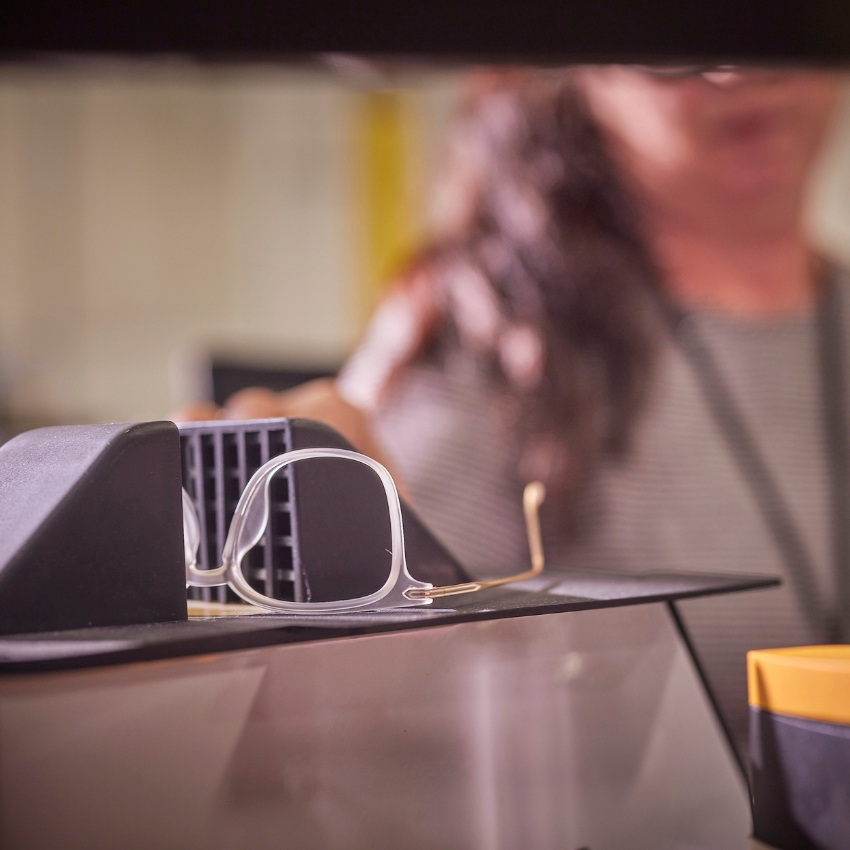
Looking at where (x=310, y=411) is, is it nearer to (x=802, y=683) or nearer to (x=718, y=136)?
(x=802, y=683)

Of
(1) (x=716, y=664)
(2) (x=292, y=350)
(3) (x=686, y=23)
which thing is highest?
(2) (x=292, y=350)

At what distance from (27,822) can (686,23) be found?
1.16ft

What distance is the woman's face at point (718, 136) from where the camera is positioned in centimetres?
74

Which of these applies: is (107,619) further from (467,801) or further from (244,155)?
(244,155)

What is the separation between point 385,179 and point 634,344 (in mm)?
1633

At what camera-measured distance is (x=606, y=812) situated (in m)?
0.25

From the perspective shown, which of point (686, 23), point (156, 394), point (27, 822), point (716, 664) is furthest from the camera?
point (156, 394)

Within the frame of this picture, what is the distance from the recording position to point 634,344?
0.77 m

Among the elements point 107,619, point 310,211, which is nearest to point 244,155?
point 310,211

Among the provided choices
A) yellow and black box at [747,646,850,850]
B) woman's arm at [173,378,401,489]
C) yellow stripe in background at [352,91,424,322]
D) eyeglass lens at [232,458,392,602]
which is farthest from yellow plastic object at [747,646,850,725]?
yellow stripe in background at [352,91,424,322]

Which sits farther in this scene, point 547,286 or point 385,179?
point 385,179

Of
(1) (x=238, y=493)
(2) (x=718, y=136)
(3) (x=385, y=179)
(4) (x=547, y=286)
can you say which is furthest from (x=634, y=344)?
(3) (x=385, y=179)

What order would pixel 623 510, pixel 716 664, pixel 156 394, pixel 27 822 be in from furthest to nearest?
1. pixel 156 394
2. pixel 623 510
3. pixel 716 664
4. pixel 27 822

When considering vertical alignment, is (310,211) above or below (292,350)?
above
